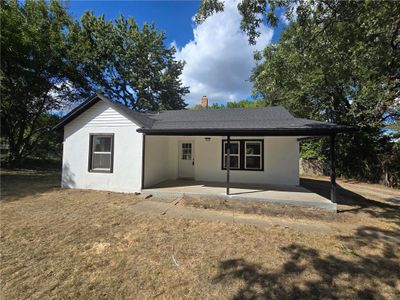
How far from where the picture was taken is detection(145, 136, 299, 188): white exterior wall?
1001 centimetres

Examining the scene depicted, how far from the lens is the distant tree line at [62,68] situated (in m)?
13.9

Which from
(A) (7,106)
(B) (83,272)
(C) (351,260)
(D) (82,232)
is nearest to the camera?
(B) (83,272)

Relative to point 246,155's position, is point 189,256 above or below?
below

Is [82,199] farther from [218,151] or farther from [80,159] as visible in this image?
[218,151]

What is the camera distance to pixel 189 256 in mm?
4008

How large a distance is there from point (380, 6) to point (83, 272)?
7408 mm

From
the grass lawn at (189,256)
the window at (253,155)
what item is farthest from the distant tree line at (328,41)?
the grass lawn at (189,256)

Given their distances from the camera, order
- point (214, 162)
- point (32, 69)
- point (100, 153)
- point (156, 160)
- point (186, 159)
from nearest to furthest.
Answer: point (100, 153), point (156, 160), point (214, 162), point (186, 159), point (32, 69)

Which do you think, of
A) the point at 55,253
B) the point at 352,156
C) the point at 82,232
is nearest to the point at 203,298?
the point at 55,253

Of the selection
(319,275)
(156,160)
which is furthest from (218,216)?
(156,160)

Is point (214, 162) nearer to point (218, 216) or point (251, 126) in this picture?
point (251, 126)

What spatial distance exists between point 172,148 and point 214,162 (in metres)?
2.42

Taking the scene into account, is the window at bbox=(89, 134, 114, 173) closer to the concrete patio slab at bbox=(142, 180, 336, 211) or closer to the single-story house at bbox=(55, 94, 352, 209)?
the single-story house at bbox=(55, 94, 352, 209)

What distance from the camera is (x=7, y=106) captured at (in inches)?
599
